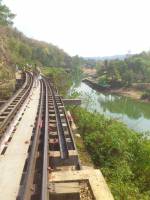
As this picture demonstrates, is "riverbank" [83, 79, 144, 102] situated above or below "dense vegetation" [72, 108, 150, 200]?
below

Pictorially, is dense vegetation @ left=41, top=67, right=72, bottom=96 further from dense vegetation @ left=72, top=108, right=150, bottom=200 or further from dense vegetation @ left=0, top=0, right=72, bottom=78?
dense vegetation @ left=72, top=108, right=150, bottom=200

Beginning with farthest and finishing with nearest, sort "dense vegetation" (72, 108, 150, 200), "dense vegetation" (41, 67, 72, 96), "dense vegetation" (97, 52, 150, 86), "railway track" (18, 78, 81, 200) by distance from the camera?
"dense vegetation" (97, 52, 150, 86)
"dense vegetation" (41, 67, 72, 96)
"dense vegetation" (72, 108, 150, 200)
"railway track" (18, 78, 81, 200)

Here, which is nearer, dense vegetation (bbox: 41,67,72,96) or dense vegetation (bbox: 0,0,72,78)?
dense vegetation (bbox: 41,67,72,96)

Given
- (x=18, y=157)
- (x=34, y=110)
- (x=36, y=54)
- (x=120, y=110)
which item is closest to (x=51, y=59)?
(x=36, y=54)

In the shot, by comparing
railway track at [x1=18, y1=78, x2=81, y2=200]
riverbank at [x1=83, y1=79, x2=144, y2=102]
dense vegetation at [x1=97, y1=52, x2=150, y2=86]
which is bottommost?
riverbank at [x1=83, y1=79, x2=144, y2=102]

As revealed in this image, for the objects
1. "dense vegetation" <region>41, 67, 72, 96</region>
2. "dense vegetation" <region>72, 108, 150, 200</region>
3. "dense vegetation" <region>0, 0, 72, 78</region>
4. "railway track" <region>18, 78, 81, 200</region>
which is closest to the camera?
"railway track" <region>18, 78, 81, 200</region>

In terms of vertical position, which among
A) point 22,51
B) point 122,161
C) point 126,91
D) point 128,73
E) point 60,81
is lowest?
point 126,91

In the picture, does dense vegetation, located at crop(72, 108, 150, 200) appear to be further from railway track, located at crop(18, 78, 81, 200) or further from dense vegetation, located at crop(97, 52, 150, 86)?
dense vegetation, located at crop(97, 52, 150, 86)

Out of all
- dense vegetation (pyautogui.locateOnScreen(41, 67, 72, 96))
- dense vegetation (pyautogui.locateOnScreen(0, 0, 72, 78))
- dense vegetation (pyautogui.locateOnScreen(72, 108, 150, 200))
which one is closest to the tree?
dense vegetation (pyautogui.locateOnScreen(0, 0, 72, 78))

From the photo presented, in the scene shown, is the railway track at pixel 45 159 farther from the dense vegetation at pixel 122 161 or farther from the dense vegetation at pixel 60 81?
the dense vegetation at pixel 60 81

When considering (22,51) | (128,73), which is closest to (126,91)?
(128,73)

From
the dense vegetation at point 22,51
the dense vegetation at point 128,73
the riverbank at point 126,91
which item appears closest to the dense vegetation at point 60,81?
the dense vegetation at point 22,51

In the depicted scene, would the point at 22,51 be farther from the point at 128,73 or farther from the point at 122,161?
the point at 122,161
